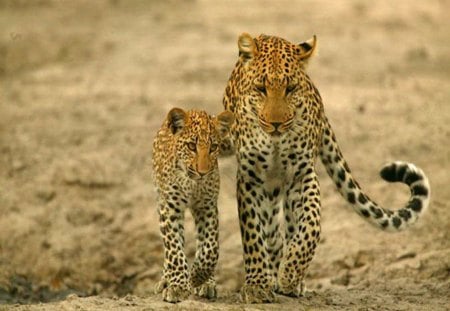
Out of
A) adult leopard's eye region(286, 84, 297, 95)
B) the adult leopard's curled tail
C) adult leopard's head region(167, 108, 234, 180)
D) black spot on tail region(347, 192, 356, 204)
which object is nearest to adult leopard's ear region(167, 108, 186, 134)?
adult leopard's head region(167, 108, 234, 180)

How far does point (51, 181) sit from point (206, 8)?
27.3ft

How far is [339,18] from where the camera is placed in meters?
23.3

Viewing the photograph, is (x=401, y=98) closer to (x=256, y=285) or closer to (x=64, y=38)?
(x=64, y=38)

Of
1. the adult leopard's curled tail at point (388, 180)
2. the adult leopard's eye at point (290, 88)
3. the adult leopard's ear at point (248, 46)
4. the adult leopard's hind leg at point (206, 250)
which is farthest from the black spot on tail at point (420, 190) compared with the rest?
the adult leopard's ear at point (248, 46)

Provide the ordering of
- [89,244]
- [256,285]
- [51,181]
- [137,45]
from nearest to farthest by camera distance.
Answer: [256,285]
[89,244]
[51,181]
[137,45]

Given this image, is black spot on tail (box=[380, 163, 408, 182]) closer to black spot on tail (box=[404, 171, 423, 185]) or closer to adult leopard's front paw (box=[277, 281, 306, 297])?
black spot on tail (box=[404, 171, 423, 185])

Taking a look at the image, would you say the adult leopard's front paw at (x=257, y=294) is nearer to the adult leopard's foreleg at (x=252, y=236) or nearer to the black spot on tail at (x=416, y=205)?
the adult leopard's foreleg at (x=252, y=236)

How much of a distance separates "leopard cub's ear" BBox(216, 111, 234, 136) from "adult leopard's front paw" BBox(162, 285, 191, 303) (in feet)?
4.20

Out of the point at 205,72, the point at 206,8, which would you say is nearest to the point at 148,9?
the point at 206,8

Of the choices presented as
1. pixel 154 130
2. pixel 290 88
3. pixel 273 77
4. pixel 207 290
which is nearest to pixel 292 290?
pixel 207 290

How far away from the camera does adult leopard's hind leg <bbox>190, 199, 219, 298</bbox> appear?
35.2 feet

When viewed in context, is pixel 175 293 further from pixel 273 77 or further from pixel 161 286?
pixel 273 77

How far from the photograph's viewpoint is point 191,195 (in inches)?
424

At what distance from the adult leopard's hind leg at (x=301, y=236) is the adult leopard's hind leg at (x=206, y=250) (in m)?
0.56
